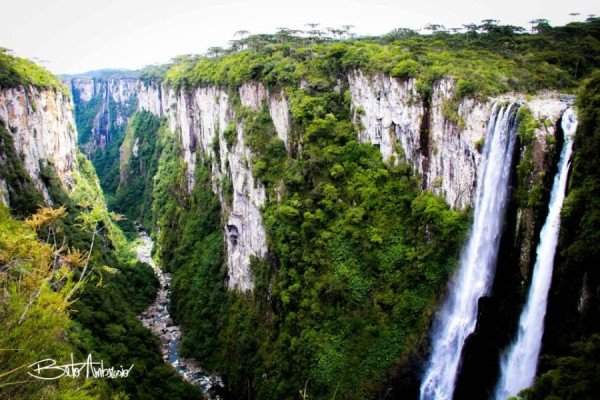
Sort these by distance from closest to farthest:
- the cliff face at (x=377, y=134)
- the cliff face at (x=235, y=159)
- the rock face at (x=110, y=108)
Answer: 1. the cliff face at (x=377, y=134)
2. the cliff face at (x=235, y=159)
3. the rock face at (x=110, y=108)

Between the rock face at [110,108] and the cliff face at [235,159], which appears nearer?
the cliff face at [235,159]

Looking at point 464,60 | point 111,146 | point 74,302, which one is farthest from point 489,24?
point 111,146

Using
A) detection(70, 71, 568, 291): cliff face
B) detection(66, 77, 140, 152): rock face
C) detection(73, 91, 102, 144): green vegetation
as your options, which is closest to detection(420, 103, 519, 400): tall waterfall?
detection(70, 71, 568, 291): cliff face

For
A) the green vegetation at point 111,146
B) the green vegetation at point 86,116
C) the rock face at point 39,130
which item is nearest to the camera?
the rock face at point 39,130

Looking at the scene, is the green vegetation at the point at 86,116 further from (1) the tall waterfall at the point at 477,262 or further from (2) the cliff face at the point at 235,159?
(1) the tall waterfall at the point at 477,262

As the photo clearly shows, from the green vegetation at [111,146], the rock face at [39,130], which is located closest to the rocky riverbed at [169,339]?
the rock face at [39,130]

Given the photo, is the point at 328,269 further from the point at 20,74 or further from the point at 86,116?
the point at 86,116

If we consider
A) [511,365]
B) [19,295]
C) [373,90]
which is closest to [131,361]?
[19,295]
